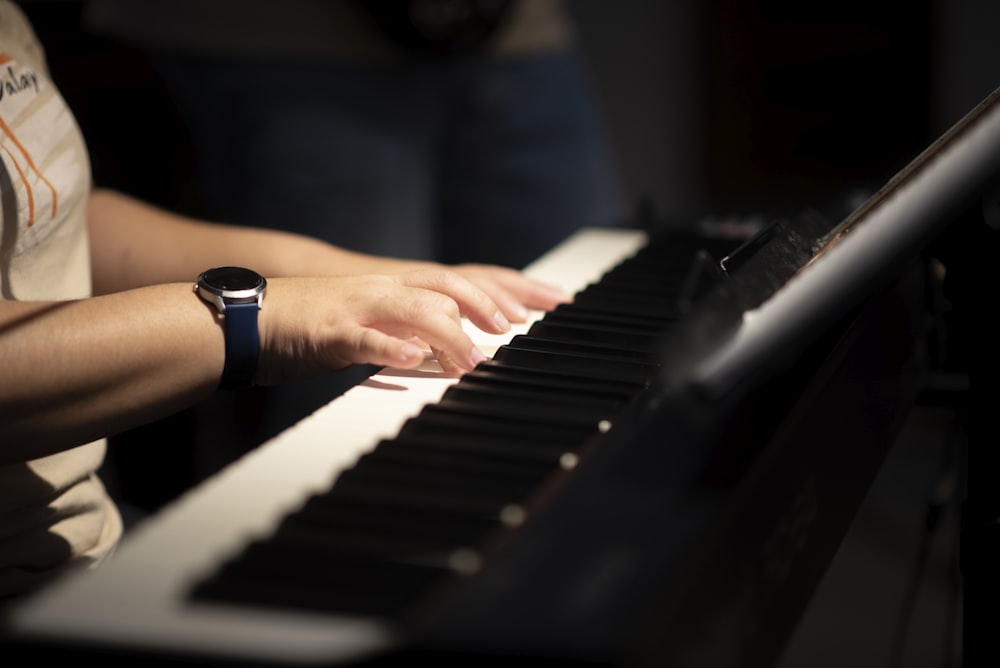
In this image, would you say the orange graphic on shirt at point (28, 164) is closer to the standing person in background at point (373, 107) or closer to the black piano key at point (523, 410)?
the black piano key at point (523, 410)

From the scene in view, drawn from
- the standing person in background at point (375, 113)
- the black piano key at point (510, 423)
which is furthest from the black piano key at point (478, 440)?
the standing person in background at point (375, 113)

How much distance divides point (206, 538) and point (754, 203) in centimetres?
275

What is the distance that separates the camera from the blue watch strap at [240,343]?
0.74 metres

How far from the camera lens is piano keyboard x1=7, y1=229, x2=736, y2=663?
0.45 meters

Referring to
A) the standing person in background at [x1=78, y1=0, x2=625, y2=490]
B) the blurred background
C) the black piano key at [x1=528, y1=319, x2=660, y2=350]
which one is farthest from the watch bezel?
the blurred background

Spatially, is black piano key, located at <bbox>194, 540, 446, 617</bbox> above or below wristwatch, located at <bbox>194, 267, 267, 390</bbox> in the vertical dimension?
below

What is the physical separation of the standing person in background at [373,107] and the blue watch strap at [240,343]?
35.2 inches

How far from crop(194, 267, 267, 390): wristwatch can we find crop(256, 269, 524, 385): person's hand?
0.04ft

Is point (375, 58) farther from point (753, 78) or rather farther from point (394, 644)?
point (753, 78)

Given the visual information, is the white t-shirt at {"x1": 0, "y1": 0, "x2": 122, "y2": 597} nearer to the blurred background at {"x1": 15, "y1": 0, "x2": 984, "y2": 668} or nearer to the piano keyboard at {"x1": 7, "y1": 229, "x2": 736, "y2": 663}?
the piano keyboard at {"x1": 7, "y1": 229, "x2": 736, "y2": 663}

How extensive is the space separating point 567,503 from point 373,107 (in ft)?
3.85

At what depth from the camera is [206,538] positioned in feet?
1.70

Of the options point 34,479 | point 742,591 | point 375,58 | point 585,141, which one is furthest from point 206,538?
point 585,141

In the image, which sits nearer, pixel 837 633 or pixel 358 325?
pixel 358 325
